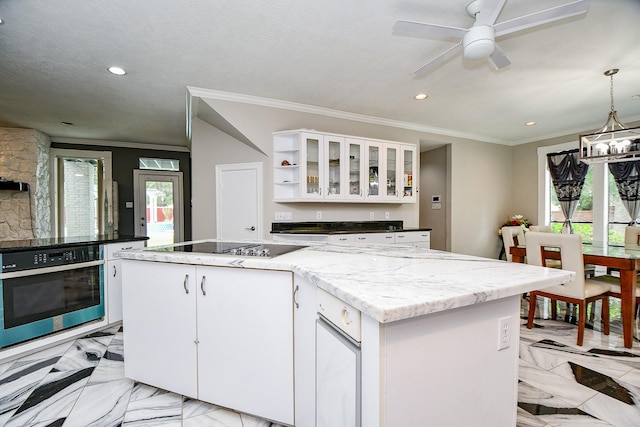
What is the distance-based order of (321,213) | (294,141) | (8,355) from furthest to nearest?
(321,213) < (294,141) < (8,355)

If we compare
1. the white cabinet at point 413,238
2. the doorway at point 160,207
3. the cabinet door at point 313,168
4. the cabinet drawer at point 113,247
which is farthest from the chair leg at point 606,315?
the doorway at point 160,207

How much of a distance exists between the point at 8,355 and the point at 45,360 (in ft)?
0.73

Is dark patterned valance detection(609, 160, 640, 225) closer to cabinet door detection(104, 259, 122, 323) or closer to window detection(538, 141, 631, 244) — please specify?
window detection(538, 141, 631, 244)

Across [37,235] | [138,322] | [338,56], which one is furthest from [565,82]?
[37,235]

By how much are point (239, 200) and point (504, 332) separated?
3.42 meters

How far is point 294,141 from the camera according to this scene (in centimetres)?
380

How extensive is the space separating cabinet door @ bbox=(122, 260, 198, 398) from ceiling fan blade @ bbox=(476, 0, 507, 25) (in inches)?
92.3

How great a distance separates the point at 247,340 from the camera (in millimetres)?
1486

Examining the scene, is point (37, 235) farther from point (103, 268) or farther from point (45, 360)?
point (45, 360)

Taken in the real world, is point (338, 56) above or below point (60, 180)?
above

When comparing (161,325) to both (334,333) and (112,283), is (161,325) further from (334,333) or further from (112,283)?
(112,283)

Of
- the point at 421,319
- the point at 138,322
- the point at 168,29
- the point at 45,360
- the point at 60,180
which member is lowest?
the point at 45,360

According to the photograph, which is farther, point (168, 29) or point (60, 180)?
point (60, 180)

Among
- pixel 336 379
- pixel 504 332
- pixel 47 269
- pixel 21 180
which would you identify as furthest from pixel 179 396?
pixel 21 180
